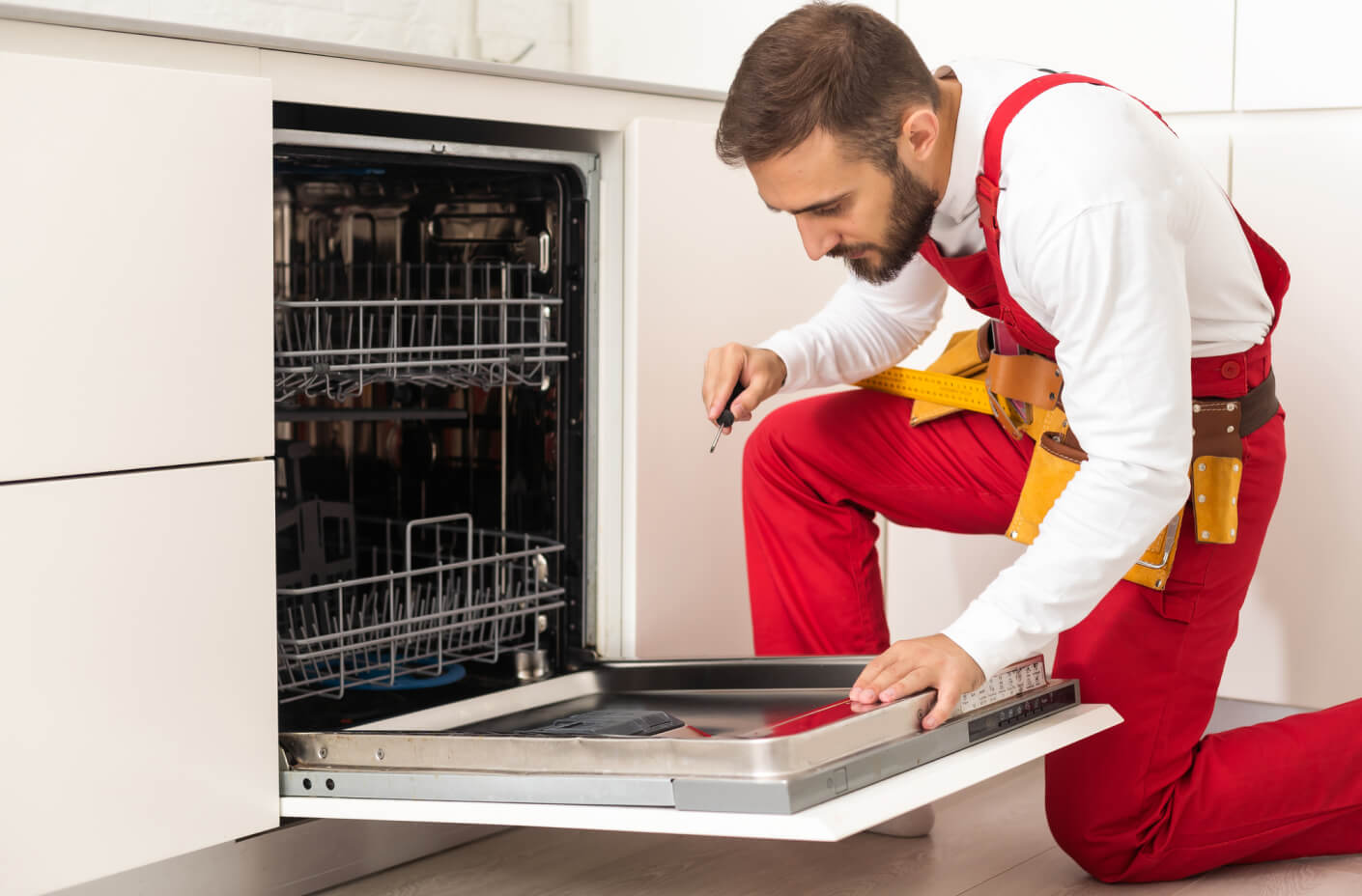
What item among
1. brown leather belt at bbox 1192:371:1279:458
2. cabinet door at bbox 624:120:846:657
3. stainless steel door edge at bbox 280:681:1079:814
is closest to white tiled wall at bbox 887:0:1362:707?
brown leather belt at bbox 1192:371:1279:458

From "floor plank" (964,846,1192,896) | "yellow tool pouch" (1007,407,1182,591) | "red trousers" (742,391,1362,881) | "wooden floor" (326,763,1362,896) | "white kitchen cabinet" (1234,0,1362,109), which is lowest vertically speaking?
"floor plank" (964,846,1192,896)

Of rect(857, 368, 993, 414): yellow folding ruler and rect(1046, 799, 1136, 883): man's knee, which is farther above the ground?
rect(857, 368, 993, 414): yellow folding ruler

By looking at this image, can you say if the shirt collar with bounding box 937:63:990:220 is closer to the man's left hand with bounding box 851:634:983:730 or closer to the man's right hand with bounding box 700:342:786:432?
the man's right hand with bounding box 700:342:786:432

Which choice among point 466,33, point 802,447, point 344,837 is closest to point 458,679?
point 344,837

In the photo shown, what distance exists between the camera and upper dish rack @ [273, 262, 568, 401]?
1566mm

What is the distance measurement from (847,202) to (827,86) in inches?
4.2

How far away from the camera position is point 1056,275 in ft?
4.03

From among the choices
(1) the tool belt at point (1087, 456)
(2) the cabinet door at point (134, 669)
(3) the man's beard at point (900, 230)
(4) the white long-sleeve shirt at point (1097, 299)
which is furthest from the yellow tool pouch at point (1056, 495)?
(2) the cabinet door at point (134, 669)

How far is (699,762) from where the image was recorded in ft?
3.66

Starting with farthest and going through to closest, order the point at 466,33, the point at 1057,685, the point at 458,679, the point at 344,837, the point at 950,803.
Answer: the point at 466,33, the point at 950,803, the point at 458,679, the point at 344,837, the point at 1057,685

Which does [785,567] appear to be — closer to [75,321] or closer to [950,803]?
[950,803]

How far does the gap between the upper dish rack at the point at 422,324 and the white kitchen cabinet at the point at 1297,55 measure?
37.5 inches

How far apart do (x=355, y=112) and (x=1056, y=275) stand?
0.74 m

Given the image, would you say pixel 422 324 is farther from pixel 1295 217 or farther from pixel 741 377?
pixel 1295 217
